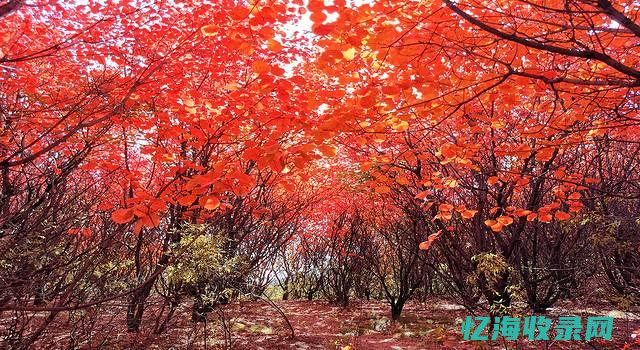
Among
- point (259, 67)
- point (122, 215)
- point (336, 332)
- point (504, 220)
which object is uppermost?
point (259, 67)

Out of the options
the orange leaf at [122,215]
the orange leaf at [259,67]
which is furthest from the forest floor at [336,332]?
the orange leaf at [259,67]

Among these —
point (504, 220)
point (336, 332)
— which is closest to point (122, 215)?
point (504, 220)

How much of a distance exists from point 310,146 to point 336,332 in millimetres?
7050

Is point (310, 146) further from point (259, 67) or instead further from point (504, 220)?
point (504, 220)

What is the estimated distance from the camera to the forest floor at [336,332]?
20.0 feet

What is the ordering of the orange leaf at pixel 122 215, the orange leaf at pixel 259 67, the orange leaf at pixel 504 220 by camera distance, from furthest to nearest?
the orange leaf at pixel 504 220 → the orange leaf at pixel 259 67 → the orange leaf at pixel 122 215

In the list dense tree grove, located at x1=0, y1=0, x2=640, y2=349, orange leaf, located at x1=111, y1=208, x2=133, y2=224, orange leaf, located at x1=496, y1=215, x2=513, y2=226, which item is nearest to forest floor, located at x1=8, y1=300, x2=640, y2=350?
dense tree grove, located at x1=0, y1=0, x2=640, y2=349

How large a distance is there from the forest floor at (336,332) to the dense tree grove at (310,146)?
36 cm

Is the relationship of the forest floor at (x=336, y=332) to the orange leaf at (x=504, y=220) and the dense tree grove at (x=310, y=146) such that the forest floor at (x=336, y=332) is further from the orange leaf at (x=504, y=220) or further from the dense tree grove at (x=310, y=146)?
the orange leaf at (x=504, y=220)

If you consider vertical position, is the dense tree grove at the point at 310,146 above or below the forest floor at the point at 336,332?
above

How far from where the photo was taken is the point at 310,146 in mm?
2557

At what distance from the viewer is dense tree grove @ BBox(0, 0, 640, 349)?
8.79 ft

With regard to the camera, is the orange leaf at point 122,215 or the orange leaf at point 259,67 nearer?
the orange leaf at point 122,215

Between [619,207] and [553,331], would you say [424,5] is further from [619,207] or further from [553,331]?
[619,207]
